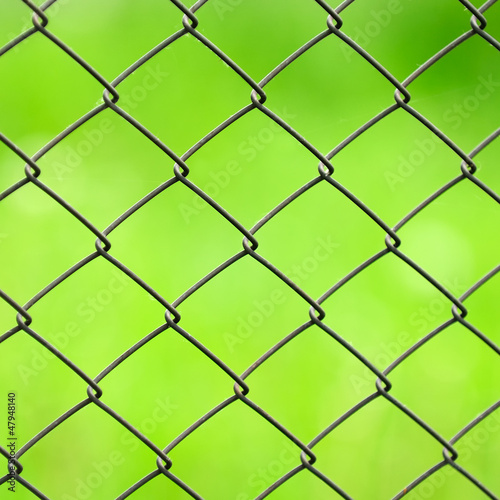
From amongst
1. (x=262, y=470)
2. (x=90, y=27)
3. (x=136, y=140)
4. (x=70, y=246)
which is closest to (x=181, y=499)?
(x=262, y=470)

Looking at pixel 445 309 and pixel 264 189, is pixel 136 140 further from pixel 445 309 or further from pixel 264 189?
pixel 445 309

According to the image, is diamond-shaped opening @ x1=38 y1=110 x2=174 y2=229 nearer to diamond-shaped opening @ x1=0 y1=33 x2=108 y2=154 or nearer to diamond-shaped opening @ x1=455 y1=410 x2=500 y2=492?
diamond-shaped opening @ x1=0 y1=33 x2=108 y2=154

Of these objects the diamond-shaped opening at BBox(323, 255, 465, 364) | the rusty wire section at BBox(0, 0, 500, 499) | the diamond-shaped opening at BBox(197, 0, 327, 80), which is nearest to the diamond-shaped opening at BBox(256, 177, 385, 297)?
the diamond-shaped opening at BBox(323, 255, 465, 364)

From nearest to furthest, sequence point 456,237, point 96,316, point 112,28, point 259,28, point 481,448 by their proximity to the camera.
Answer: point 481,448 < point 96,316 < point 456,237 < point 112,28 < point 259,28

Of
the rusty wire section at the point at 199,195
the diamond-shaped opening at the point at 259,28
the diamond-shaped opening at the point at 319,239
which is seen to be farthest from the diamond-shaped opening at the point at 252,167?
the rusty wire section at the point at 199,195

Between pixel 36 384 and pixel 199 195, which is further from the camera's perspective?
pixel 36 384

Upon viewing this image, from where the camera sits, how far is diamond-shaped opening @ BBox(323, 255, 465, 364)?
8.12 ft

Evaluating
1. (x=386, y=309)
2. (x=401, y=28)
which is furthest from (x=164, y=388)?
(x=401, y=28)

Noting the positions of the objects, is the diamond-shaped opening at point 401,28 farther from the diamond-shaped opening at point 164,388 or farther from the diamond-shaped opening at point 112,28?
the diamond-shaped opening at point 164,388

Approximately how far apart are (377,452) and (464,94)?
192 cm

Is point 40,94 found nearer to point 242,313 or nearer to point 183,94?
point 183,94

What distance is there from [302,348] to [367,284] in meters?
0.40

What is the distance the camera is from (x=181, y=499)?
200 cm

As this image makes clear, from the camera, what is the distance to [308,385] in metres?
2.34
